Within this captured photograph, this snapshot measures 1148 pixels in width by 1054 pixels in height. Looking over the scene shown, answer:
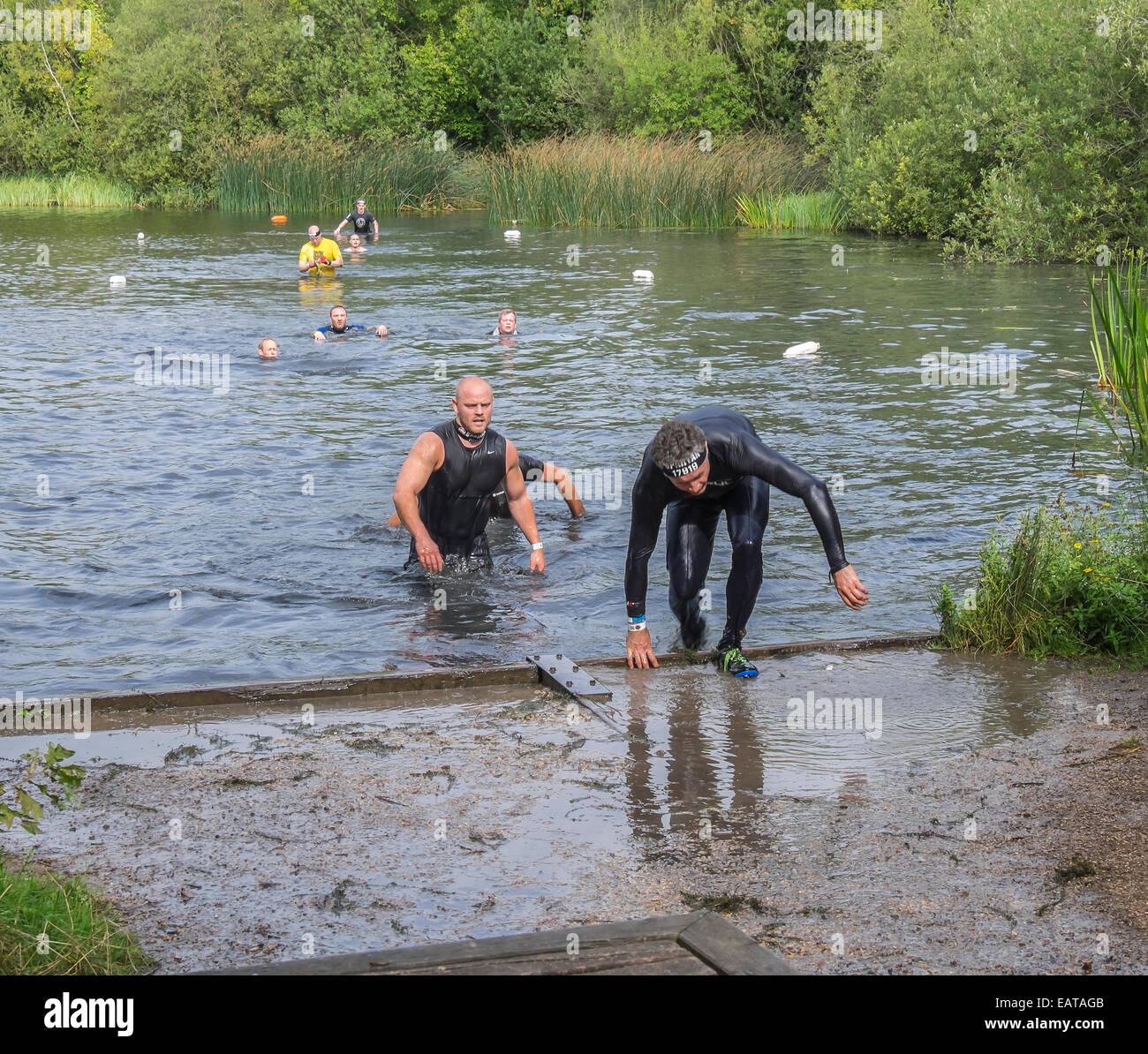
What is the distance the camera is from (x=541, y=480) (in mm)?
11711

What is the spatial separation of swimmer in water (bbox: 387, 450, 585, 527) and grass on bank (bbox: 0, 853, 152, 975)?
21.3 ft

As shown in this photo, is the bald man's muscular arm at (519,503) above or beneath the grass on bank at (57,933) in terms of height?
above

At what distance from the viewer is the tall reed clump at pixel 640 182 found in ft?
118

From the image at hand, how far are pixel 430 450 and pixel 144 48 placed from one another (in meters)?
53.8

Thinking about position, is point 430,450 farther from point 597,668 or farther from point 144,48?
point 144,48

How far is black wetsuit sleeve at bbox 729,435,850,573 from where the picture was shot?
6609 mm

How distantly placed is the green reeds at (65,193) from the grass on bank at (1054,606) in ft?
168

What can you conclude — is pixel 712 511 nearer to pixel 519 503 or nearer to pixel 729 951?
pixel 519 503

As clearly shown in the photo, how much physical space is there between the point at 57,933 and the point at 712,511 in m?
4.83

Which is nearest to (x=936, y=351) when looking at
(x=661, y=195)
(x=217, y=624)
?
(x=217, y=624)

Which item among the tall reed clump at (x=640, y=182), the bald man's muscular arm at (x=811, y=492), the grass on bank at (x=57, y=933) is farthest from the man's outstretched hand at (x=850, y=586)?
the tall reed clump at (x=640, y=182)

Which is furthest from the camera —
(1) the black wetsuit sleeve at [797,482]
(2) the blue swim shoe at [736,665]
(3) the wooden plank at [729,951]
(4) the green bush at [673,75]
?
(4) the green bush at [673,75]

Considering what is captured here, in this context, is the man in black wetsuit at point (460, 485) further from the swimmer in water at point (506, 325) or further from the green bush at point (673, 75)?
the green bush at point (673, 75)

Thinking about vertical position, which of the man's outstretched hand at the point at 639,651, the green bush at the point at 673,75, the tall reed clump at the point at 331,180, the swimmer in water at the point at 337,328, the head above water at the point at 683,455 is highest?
the green bush at the point at 673,75
